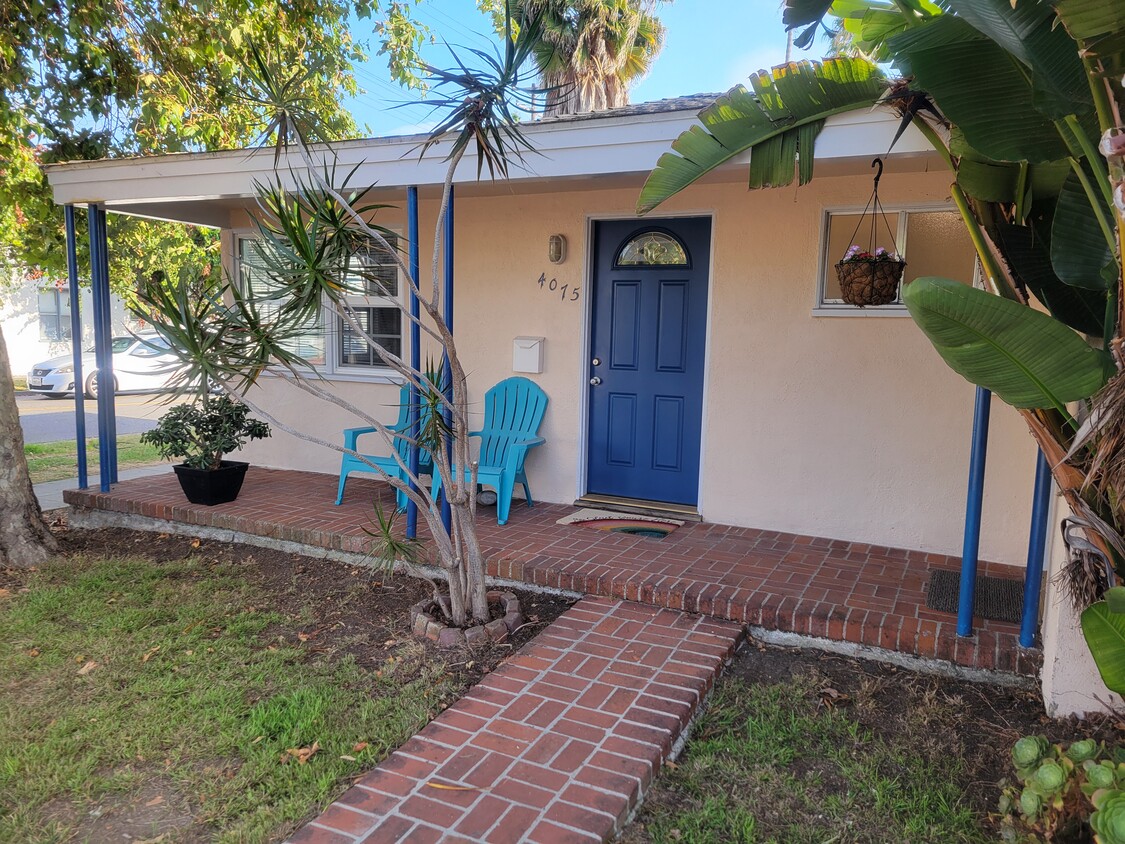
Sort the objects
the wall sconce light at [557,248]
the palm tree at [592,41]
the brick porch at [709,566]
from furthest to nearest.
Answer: the palm tree at [592,41] → the wall sconce light at [557,248] → the brick porch at [709,566]

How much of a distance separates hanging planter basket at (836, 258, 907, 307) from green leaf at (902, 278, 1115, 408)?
6.95ft

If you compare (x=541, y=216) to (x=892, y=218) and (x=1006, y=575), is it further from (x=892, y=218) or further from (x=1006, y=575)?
(x=1006, y=575)

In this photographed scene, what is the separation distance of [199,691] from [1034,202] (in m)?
4.03

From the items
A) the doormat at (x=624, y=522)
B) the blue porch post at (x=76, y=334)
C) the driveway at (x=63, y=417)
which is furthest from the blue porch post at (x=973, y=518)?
the driveway at (x=63, y=417)

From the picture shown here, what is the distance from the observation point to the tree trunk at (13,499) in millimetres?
4941

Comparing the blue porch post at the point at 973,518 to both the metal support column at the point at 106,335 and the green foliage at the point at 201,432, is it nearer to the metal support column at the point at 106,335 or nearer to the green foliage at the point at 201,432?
the green foliage at the point at 201,432

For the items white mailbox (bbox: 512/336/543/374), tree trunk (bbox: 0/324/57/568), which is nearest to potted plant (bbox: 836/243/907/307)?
white mailbox (bbox: 512/336/543/374)

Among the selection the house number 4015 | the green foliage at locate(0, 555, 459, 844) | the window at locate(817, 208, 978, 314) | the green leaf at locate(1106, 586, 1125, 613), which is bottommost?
the green foliage at locate(0, 555, 459, 844)

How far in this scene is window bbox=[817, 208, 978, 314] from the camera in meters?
4.62

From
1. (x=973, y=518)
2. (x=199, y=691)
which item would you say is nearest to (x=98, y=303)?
(x=199, y=691)

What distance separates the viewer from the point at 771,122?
3.51m

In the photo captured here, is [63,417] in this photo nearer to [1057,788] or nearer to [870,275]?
[870,275]

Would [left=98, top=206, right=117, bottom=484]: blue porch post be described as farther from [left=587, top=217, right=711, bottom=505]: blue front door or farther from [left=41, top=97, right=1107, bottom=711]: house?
[left=587, top=217, right=711, bottom=505]: blue front door

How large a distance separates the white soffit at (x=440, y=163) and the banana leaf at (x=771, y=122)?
0.16m
